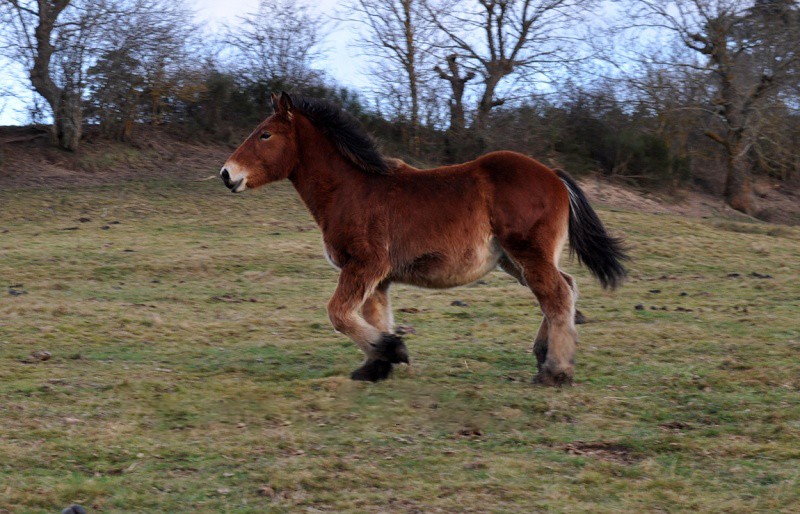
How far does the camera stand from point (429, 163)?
24453 millimetres

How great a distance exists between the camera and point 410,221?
23.5ft

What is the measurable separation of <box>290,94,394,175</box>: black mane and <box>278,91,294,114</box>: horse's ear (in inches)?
2.4

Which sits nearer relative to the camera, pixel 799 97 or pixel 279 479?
pixel 279 479

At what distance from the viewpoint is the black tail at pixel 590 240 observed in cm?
756

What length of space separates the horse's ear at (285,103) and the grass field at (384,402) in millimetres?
2223

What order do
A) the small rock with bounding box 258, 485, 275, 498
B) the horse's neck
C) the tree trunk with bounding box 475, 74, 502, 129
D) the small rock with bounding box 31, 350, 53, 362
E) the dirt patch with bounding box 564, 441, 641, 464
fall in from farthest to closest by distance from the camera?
the tree trunk with bounding box 475, 74, 502, 129 → the small rock with bounding box 31, 350, 53, 362 → the horse's neck → the dirt patch with bounding box 564, 441, 641, 464 → the small rock with bounding box 258, 485, 275, 498

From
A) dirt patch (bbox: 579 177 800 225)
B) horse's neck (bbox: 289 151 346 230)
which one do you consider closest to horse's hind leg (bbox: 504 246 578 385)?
horse's neck (bbox: 289 151 346 230)

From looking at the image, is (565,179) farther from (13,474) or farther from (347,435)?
(13,474)

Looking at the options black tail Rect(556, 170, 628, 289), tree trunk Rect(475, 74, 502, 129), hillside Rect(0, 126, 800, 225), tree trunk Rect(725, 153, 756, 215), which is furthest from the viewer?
tree trunk Rect(725, 153, 756, 215)

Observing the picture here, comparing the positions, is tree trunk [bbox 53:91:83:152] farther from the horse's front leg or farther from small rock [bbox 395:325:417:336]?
the horse's front leg

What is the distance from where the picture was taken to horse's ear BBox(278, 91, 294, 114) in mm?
7488

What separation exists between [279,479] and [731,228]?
55.7ft

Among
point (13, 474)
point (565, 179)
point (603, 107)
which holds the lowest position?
point (13, 474)

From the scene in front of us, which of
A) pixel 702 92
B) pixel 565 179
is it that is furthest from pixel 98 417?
pixel 702 92
